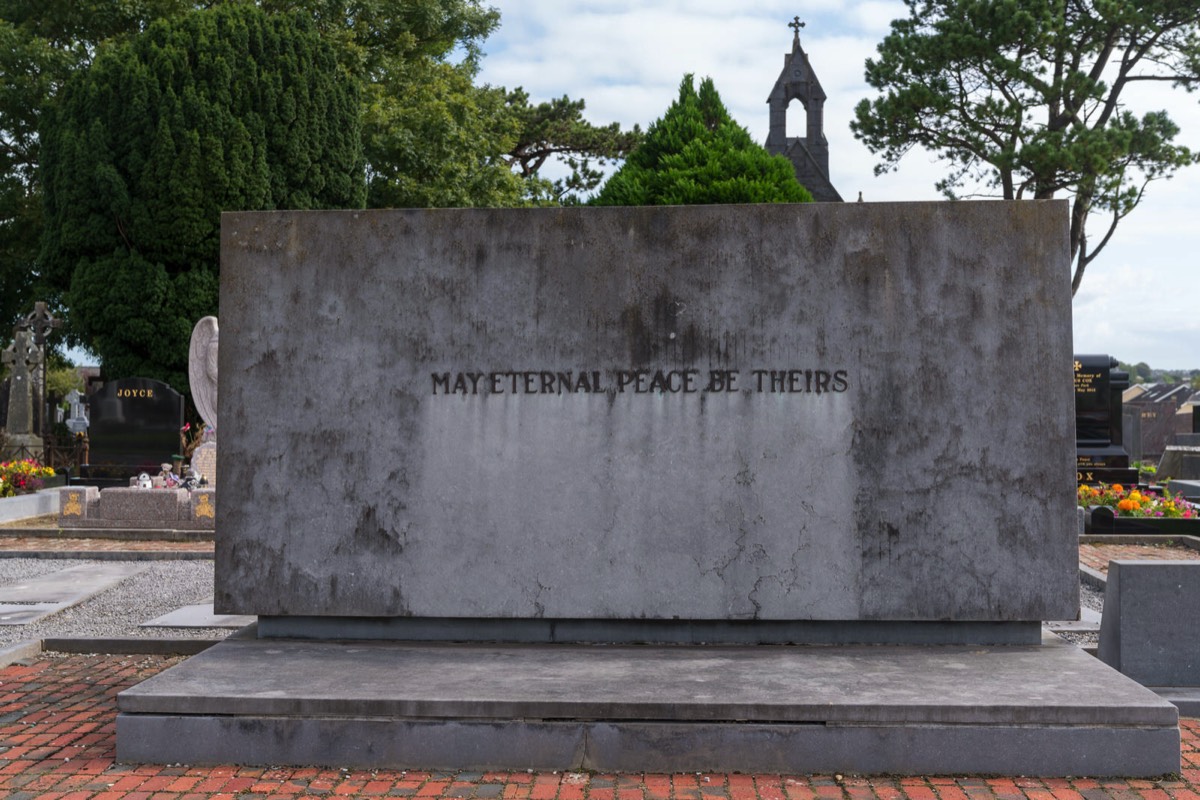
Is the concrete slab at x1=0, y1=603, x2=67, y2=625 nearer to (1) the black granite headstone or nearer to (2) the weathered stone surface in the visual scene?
(2) the weathered stone surface

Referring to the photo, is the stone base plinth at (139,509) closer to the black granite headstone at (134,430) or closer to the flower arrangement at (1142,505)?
the black granite headstone at (134,430)

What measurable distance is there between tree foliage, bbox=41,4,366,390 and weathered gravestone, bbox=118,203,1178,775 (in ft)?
62.5

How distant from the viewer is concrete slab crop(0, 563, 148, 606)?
837 centimetres

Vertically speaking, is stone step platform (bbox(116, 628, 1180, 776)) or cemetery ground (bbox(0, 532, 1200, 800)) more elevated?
stone step platform (bbox(116, 628, 1180, 776))

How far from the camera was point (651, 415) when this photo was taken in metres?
5.35

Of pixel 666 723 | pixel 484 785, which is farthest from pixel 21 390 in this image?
pixel 666 723

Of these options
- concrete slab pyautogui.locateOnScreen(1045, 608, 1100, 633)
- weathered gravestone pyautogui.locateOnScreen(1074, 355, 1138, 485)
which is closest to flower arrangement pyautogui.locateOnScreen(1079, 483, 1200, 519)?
weathered gravestone pyautogui.locateOnScreen(1074, 355, 1138, 485)

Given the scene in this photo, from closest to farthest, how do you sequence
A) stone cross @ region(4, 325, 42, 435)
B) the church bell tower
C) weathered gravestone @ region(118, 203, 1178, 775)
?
1. weathered gravestone @ region(118, 203, 1178, 775)
2. stone cross @ region(4, 325, 42, 435)
3. the church bell tower

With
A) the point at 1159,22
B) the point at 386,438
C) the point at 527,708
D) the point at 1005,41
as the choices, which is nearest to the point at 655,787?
the point at 527,708

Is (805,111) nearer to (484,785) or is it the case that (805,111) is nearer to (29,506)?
(29,506)

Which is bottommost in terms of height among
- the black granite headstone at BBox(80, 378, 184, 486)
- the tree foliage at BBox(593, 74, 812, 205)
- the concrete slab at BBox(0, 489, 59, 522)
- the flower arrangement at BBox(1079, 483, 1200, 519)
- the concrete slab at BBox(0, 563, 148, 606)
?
the concrete slab at BBox(0, 563, 148, 606)

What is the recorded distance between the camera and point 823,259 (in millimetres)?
5309

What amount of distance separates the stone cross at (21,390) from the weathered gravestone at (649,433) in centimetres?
1921

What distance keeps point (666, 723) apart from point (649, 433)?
1.56 metres
